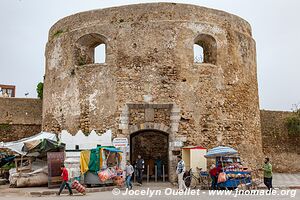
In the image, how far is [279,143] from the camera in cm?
2603

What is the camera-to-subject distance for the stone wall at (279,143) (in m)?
25.5

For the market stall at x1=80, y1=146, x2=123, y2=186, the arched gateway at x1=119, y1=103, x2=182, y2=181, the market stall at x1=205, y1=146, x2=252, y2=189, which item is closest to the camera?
the market stall at x1=80, y1=146, x2=123, y2=186

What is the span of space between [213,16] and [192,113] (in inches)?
176

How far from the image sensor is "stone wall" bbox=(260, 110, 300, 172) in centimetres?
2545

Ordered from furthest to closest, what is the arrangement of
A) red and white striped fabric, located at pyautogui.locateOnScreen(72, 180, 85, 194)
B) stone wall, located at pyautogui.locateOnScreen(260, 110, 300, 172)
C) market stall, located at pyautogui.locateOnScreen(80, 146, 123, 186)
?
stone wall, located at pyautogui.locateOnScreen(260, 110, 300, 172) → market stall, located at pyautogui.locateOnScreen(80, 146, 123, 186) → red and white striped fabric, located at pyautogui.locateOnScreen(72, 180, 85, 194)

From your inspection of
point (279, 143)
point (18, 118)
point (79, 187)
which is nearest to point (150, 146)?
point (18, 118)

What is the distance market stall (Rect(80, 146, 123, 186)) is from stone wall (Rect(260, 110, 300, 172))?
13607 millimetres

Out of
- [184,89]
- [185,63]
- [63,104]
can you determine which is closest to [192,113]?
[184,89]

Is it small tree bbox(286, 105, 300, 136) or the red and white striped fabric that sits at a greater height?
small tree bbox(286, 105, 300, 136)

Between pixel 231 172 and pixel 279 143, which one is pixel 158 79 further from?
pixel 279 143

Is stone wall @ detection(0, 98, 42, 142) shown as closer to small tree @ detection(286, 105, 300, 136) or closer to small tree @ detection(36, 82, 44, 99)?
small tree @ detection(36, 82, 44, 99)

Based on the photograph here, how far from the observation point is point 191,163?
51.7ft

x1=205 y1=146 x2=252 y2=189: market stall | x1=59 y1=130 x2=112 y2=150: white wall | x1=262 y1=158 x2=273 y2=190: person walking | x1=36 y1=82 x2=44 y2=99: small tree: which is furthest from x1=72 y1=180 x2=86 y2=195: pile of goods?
x1=36 y1=82 x2=44 y2=99: small tree

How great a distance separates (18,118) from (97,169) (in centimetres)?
1156
